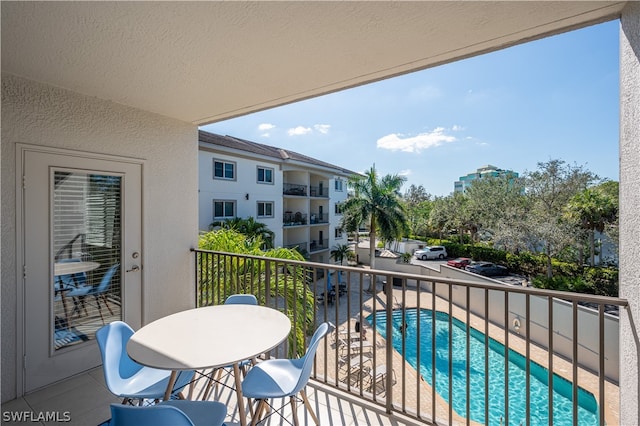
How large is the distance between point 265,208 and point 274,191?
1.12 metres

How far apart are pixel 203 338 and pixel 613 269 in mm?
17229

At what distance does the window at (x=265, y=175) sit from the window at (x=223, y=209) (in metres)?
2.18

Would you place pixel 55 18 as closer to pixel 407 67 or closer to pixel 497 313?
pixel 407 67

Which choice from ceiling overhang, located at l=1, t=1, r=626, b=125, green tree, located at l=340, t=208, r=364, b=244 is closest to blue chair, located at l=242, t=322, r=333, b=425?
ceiling overhang, located at l=1, t=1, r=626, b=125

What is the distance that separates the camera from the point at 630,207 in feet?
4.76

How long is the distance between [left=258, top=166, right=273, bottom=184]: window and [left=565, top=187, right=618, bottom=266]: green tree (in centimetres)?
1497

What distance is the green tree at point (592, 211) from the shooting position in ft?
41.7

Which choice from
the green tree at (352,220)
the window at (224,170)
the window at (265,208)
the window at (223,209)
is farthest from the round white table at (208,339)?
the green tree at (352,220)

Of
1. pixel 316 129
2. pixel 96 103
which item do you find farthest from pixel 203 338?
pixel 316 129

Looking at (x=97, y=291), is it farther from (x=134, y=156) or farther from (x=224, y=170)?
(x=224, y=170)

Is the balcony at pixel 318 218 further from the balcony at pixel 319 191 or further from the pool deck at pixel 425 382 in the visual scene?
the pool deck at pixel 425 382

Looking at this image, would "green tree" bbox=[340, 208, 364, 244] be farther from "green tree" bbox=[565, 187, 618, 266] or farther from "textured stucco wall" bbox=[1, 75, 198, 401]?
"textured stucco wall" bbox=[1, 75, 198, 401]

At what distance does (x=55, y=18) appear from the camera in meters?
1.61

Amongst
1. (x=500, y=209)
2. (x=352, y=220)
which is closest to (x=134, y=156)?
(x=352, y=220)
